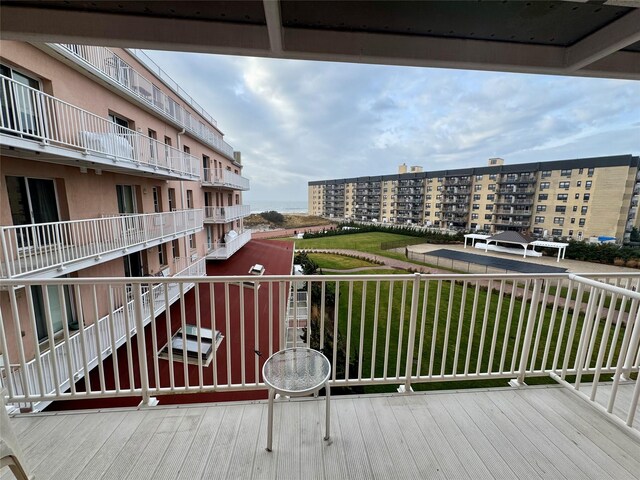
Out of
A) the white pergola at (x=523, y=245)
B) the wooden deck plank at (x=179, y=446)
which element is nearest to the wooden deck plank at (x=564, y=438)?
the wooden deck plank at (x=179, y=446)

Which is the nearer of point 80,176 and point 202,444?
point 202,444

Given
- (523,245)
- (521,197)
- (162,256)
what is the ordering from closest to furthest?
(162,256) < (523,245) < (521,197)

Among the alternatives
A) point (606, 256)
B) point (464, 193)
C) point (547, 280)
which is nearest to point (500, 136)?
point (464, 193)

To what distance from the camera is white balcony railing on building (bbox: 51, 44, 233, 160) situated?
5145mm

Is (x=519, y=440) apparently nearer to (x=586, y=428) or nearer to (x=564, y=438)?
(x=564, y=438)

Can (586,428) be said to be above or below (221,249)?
above

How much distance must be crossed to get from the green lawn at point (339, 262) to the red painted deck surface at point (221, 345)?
3562 millimetres

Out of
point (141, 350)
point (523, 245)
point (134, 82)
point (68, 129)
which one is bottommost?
point (523, 245)

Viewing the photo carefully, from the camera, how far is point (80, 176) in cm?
541

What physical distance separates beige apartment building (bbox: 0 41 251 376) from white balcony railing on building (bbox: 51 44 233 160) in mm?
33

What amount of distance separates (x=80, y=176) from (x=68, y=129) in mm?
1248

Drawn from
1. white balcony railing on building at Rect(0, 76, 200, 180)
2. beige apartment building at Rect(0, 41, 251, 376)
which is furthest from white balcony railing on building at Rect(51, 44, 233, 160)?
white balcony railing on building at Rect(0, 76, 200, 180)

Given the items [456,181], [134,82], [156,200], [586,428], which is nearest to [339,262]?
[156,200]

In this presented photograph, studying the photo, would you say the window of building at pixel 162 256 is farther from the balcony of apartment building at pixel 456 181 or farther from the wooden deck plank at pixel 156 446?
the balcony of apartment building at pixel 456 181
